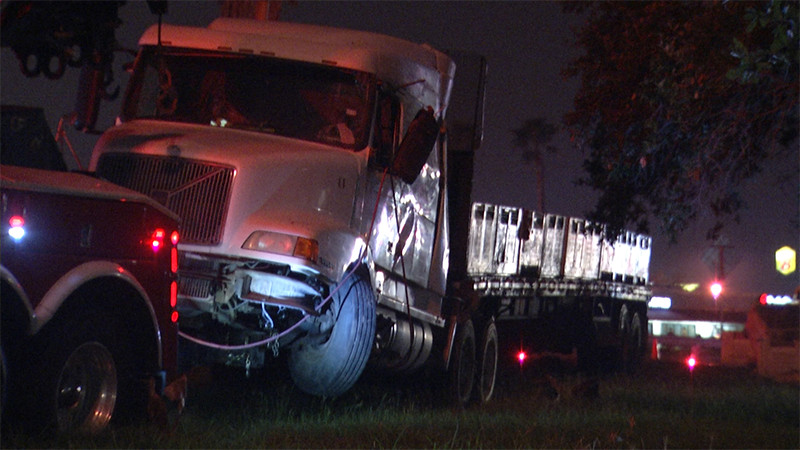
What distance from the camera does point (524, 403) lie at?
532 inches

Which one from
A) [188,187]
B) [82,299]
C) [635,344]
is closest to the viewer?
[82,299]

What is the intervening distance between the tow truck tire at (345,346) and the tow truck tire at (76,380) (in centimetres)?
290

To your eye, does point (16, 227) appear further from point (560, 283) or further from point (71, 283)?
point (560, 283)

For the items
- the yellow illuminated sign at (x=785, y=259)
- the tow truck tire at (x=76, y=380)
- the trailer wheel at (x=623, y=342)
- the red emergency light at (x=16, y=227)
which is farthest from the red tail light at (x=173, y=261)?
the yellow illuminated sign at (x=785, y=259)

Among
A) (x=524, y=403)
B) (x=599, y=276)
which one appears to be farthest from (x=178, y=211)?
(x=599, y=276)

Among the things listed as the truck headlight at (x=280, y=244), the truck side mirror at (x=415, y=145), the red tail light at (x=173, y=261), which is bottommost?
the red tail light at (x=173, y=261)

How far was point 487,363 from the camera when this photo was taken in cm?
1464

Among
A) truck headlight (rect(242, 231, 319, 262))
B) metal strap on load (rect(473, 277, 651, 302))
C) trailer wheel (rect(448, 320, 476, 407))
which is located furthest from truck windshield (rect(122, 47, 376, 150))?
metal strap on load (rect(473, 277, 651, 302))

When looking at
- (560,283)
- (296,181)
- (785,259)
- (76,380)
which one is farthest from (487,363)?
(785,259)

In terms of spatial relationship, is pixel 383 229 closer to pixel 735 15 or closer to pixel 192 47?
pixel 192 47

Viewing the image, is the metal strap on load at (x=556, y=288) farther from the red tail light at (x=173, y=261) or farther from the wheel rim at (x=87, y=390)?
Answer: the wheel rim at (x=87, y=390)

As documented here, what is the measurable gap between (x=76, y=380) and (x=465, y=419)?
15.5ft

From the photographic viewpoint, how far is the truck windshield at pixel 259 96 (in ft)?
32.6

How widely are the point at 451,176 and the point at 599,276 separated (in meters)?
7.72
